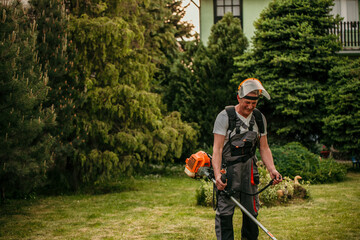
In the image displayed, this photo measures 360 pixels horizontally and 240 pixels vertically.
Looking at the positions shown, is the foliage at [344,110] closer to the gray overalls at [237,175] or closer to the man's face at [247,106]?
the gray overalls at [237,175]

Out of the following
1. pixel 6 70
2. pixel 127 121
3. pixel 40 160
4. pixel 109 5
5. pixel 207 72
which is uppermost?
pixel 109 5

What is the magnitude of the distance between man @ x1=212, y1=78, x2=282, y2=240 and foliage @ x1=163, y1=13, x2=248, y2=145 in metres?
10.5

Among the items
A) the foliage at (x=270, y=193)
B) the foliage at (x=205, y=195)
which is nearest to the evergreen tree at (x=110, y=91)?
the foliage at (x=205, y=195)

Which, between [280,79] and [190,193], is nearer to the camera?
[190,193]

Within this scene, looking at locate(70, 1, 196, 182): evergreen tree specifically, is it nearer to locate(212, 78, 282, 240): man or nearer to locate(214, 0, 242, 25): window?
locate(212, 78, 282, 240): man

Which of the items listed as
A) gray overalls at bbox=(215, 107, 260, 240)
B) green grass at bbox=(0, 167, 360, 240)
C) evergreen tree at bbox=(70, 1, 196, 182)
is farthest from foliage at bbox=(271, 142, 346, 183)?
gray overalls at bbox=(215, 107, 260, 240)

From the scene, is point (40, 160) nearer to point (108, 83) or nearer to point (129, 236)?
point (129, 236)

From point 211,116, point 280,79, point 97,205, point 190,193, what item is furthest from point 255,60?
point 97,205

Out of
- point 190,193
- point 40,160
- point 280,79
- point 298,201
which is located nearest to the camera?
point 40,160

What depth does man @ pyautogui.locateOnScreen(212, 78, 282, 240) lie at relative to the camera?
429cm

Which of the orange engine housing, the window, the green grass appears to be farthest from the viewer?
the window

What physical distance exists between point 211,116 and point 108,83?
5.41 meters

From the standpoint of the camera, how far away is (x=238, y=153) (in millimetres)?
4363

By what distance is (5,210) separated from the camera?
344 inches
